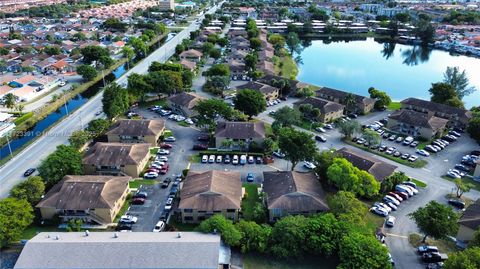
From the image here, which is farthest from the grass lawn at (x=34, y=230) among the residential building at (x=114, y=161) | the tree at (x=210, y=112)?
the tree at (x=210, y=112)

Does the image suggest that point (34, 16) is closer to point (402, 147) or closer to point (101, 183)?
point (101, 183)

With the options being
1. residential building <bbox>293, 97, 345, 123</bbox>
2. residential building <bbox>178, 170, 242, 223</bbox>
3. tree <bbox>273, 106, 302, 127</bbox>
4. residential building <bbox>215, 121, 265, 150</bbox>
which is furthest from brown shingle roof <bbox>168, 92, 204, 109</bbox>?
residential building <bbox>178, 170, 242, 223</bbox>

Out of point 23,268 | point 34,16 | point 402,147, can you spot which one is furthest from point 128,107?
point 34,16

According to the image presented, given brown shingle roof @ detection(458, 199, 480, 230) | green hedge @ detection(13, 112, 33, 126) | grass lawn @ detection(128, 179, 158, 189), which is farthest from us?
green hedge @ detection(13, 112, 33, 126)

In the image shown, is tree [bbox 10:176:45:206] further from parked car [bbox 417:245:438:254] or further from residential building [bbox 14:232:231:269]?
parked car [bbox 417:245:438:254]

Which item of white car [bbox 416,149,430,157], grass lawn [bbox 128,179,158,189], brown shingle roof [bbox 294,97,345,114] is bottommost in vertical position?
grass lawn [bbox 128,179,158,189]
